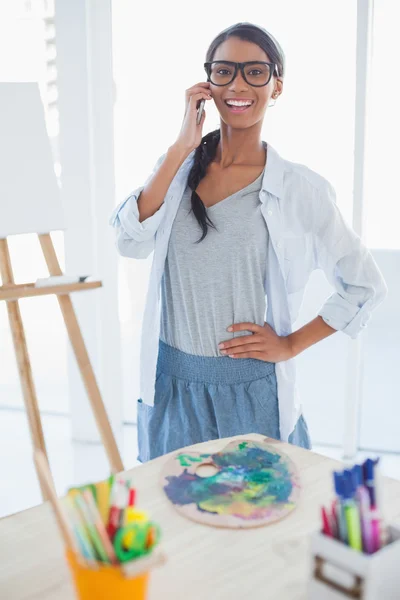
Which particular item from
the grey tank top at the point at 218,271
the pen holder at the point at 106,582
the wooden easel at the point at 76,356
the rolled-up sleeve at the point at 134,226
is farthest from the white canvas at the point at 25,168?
the pen holder at the point at 106,582

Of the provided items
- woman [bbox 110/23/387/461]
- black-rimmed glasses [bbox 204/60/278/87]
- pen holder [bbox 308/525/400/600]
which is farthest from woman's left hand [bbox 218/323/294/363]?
pen holder [bbox 308/525/400/600]

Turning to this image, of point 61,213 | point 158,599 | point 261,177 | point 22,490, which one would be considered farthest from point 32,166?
point 22,490

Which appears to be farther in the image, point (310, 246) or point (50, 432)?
point (50, 432)

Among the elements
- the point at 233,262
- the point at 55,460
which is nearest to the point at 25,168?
the point at 233,262

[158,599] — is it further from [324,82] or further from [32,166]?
[324,82]

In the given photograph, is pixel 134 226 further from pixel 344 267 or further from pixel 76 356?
pixel 344 267

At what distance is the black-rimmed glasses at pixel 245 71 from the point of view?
56.3 inches

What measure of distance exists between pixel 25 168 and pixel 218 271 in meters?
0.59

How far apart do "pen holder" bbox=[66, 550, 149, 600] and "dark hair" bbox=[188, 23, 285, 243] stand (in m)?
0.88

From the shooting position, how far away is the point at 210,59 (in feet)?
4.89

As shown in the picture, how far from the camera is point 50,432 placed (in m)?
2.96

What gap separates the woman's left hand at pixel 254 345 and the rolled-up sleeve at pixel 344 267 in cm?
19

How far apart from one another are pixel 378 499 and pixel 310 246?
37.0 inches

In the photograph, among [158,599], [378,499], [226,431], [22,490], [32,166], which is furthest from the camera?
[22,490]
